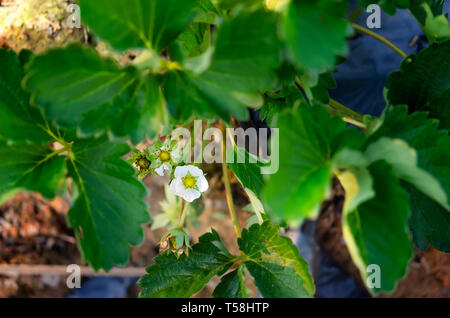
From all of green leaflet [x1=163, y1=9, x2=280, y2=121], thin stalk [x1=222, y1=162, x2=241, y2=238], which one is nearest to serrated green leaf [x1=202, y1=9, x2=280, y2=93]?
green leaflet [x1=163, y1=9, x2=280, y2=121]

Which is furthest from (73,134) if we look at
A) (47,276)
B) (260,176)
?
(47,276)

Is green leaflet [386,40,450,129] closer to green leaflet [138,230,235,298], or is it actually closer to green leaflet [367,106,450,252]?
green leaflet [367,106,450,252]

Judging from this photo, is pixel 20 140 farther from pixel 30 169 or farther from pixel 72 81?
pixel 72 81

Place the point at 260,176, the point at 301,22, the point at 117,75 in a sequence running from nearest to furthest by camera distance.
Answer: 1. the point at 301,22
2. the point at 117,75
3. the point at 260,176

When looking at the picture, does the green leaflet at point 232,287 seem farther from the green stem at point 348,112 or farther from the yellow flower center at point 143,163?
the green stem at point 348,112

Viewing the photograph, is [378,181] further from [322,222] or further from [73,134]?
[322,222]

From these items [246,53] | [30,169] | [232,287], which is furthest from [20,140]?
[232,287]
